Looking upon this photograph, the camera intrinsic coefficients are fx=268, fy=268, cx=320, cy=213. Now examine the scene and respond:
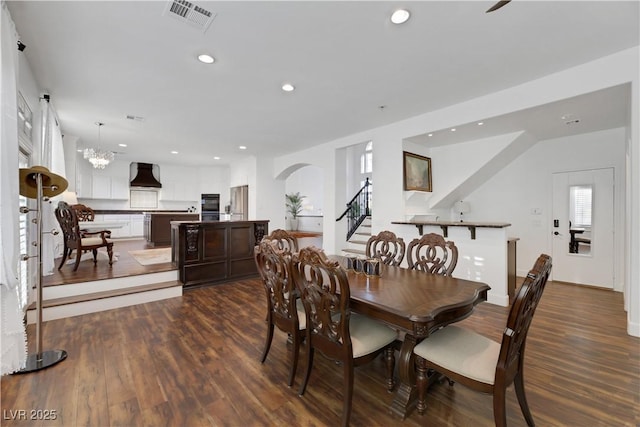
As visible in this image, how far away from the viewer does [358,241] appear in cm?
606

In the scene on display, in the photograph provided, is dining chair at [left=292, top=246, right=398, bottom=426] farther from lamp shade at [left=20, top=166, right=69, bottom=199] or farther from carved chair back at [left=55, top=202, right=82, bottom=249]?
carved chair back at [left=55, top=202, right=82, bottom=249]

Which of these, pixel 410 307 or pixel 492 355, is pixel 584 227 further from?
pixel 410 307

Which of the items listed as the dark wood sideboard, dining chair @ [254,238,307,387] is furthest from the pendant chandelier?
dining chair @ [254,238,307,387]

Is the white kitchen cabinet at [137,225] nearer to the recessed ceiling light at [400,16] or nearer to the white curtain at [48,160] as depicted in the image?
the white curtain at [48,160]

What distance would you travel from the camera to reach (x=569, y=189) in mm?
4871

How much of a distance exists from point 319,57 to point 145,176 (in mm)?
9141

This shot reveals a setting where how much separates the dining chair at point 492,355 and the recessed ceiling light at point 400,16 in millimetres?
2103

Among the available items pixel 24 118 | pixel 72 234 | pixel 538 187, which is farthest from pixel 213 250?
pixel 538 187

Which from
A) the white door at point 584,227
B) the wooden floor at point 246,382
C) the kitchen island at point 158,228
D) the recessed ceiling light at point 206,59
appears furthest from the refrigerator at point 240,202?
the white door at point 584,227

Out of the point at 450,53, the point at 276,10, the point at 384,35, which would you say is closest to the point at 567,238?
the point at 450,53

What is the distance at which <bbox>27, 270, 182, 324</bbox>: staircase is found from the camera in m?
3.30

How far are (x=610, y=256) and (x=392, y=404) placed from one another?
5161 mm

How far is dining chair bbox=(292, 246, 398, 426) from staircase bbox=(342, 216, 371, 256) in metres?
3.65

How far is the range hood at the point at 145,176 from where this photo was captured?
9430 mm
